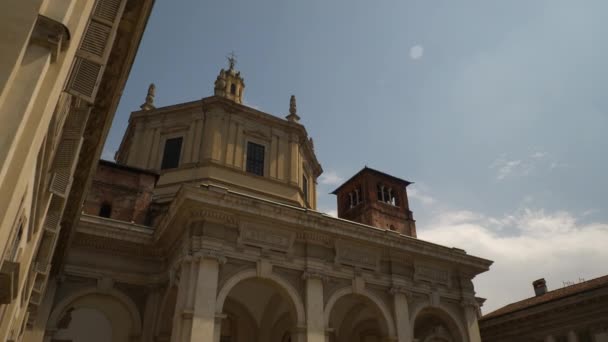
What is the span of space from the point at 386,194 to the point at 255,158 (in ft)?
52.5

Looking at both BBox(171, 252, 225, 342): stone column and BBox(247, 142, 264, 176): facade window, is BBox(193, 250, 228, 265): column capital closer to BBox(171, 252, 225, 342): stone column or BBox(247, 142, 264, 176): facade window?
BBox(171, 252, 225, 342): stone column

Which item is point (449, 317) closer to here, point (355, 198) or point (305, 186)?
point (305, 186)

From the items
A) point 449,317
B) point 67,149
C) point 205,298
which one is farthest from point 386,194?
point 67,149

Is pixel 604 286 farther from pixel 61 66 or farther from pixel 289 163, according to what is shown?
pixel 61 66

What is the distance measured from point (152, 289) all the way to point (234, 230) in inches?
158

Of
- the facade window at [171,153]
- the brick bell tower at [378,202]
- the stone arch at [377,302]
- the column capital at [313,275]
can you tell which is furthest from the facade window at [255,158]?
the brick bell tower at [378,202]

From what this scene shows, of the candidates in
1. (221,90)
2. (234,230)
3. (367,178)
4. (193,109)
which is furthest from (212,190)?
(367,178)

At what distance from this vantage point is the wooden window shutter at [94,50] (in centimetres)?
Result: 574

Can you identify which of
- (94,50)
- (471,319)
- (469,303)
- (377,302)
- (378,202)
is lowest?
(471,319)

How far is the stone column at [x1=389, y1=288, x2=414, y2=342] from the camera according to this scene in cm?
1488

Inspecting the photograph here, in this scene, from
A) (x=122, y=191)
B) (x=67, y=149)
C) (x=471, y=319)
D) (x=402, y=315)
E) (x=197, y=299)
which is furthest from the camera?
(x=122, y=191)

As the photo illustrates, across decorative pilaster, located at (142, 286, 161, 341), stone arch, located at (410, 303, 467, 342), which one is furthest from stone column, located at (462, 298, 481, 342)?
decorative pilaster, located at (142, 286, 161, 341)

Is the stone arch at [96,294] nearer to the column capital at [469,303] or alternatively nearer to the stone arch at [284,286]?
the stone arch at [284,286]

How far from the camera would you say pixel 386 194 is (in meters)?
35.0
